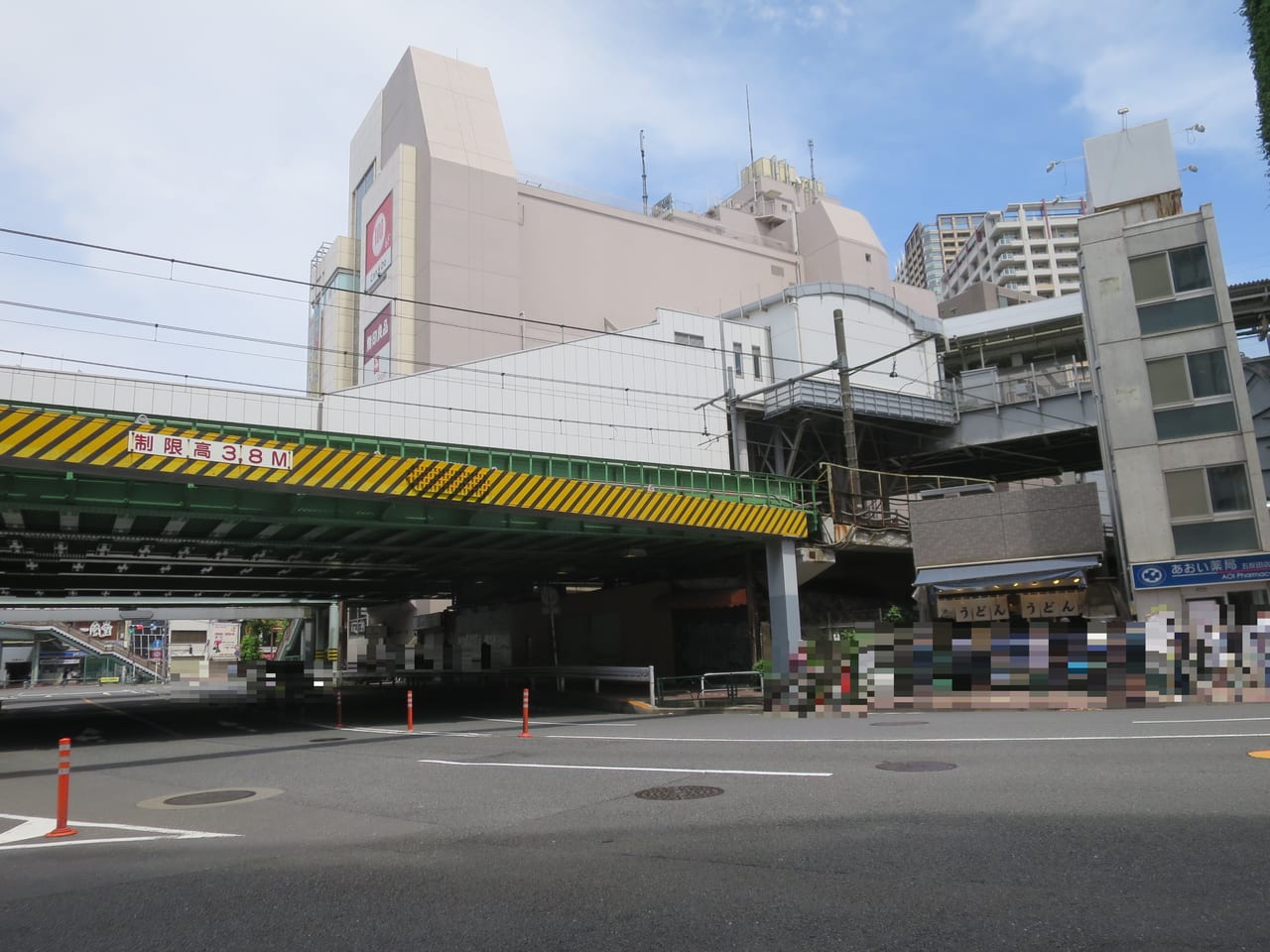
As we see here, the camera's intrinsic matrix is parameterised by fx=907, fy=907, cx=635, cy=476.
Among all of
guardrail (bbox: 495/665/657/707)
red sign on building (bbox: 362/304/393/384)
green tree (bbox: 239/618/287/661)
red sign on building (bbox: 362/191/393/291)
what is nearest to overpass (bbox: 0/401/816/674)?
guardrail (bbox: 495/665/657/707)

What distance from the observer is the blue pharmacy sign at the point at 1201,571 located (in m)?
22.1

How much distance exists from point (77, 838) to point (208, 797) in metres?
2.53

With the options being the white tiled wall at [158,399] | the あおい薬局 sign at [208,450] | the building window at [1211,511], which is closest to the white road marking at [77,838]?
the あおい薬局 sign at [208,450]

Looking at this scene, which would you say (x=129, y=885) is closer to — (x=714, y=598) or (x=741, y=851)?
(x=741, y=851)

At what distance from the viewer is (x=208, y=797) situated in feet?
37.5

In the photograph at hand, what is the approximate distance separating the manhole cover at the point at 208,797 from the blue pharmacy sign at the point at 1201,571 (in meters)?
21.2

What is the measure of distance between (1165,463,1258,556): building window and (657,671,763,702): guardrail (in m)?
11.7

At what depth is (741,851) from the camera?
6.58 metres

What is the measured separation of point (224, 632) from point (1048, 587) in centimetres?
8127

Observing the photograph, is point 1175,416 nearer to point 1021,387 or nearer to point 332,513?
point 1021,387

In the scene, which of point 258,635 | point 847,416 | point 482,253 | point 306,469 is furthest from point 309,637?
point 306,469

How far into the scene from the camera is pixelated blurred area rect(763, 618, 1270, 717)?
17.5 m

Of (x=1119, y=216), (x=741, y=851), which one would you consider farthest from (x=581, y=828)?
(x=1119, y=216)

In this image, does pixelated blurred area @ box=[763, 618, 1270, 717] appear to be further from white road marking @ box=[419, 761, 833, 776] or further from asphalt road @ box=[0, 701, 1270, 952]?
white road marking @ box=[419, 761, 833, 776]
